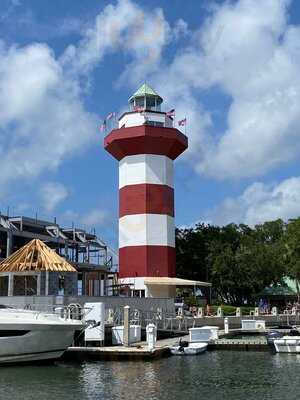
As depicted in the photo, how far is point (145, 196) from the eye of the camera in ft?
185

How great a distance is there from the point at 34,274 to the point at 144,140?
18.9 meters

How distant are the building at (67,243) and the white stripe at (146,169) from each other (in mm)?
8981

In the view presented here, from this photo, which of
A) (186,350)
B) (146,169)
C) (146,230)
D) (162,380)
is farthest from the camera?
(146,169)

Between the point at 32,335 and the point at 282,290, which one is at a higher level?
the point at 282,290

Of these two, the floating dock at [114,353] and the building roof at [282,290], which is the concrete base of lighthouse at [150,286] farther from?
the building roof at [282,290]

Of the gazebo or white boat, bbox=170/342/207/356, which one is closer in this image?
white boat, bbox=170/342/207/356

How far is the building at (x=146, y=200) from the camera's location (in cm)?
5566

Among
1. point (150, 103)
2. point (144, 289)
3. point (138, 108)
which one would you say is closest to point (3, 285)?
point (144, 289)

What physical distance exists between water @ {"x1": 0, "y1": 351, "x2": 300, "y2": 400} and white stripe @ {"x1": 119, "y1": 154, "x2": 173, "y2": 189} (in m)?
25.0

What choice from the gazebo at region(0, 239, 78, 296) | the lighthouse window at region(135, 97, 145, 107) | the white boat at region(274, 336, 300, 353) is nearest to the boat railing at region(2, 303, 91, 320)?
the gazebo at region(0, 239, 78, 296)

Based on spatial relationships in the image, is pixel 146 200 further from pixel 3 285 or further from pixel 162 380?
pixel 162 380

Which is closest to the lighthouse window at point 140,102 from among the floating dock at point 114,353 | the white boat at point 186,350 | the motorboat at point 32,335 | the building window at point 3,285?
the building window at point 3,285

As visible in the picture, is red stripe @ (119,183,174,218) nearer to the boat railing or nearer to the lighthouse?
the lighthouse

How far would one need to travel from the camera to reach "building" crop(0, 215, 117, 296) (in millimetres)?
54188
